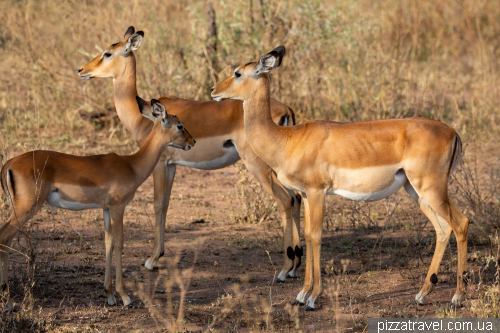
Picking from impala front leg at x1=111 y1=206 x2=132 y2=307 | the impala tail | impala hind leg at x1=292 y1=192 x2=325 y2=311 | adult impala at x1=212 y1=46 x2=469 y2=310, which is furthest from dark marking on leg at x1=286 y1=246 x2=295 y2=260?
the impala tail

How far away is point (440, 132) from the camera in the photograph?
5.16 metres

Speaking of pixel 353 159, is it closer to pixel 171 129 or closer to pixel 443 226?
pixel 443 226

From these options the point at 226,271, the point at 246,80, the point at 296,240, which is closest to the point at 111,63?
the point at 246,80

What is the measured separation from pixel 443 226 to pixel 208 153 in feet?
8.47

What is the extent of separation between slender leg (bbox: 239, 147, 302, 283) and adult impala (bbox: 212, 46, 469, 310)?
2.37ft

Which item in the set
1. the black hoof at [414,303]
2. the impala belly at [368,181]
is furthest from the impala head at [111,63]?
the black hoof at [414,303]

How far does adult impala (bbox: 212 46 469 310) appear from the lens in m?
5.12

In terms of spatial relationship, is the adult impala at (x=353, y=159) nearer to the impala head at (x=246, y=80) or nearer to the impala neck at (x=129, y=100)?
the impala head at (x=246, y=80)

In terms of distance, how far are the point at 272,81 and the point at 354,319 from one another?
21.1ft

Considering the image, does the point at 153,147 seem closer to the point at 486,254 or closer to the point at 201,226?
the point at 201,226

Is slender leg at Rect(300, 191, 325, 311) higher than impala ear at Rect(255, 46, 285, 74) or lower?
lower

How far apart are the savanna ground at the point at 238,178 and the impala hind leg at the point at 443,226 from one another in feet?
0.57

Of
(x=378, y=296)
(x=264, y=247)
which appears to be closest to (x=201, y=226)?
(x=264, y=247)

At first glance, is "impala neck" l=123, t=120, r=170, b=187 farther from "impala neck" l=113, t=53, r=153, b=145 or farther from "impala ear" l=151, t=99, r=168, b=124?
"impala neck" l=113, t=53, r=153, b=145
